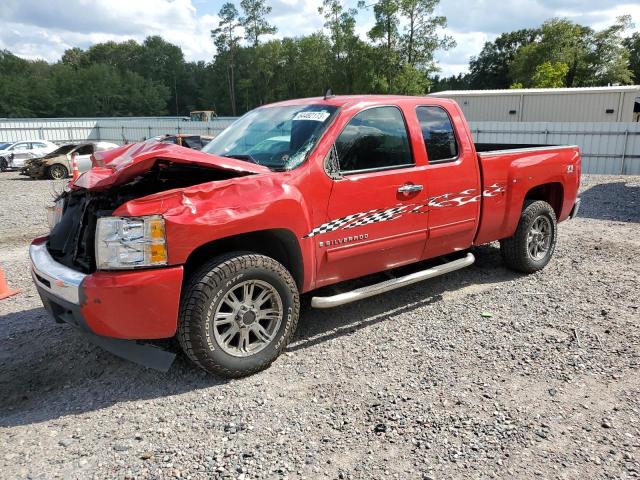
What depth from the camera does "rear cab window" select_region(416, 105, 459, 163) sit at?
15.5 feet

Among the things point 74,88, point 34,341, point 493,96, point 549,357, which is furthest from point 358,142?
point 74,88

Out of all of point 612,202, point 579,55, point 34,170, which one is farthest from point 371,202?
point 579,55

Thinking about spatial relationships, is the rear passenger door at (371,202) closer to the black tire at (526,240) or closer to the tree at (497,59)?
the black tire at (526,240)

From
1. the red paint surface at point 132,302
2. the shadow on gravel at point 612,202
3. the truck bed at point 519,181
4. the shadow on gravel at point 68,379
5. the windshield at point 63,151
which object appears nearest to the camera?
the red paint surface at point 132,302

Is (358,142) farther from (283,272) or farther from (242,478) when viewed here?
(242,478)

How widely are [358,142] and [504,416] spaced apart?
7.55 feet

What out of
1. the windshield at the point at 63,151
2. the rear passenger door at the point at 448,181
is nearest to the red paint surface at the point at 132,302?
the rear passenger door at the point at 448,181

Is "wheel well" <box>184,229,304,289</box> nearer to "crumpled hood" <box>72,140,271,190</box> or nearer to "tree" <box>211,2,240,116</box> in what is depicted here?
"crumpled hood" <box>72,140,271,190</box>

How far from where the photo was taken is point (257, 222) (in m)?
3.56

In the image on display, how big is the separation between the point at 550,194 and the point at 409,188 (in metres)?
2.79

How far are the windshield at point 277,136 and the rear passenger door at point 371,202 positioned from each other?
0.24m

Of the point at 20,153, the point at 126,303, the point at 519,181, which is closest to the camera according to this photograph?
the point at 126,303

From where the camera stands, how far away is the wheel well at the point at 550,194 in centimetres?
622

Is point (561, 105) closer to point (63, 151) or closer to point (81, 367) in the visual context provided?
point (63, 151)
